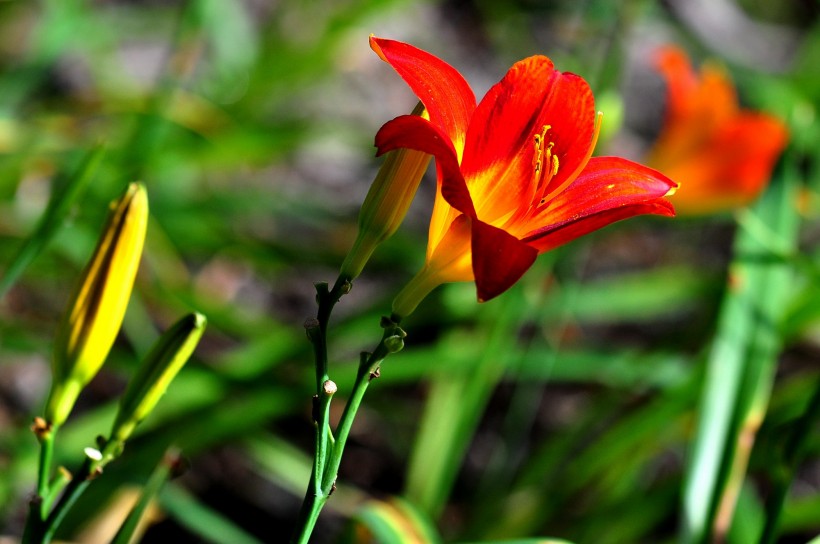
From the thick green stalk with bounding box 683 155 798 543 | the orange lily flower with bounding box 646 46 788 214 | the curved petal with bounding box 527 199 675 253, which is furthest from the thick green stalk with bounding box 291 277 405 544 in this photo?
the orange lily flower with bounding box 646 46 788 214

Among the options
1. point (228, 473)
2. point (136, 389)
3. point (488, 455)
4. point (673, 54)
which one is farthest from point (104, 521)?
point (673, 54)

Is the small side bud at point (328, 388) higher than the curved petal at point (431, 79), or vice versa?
the curved petal at point (431, 79)

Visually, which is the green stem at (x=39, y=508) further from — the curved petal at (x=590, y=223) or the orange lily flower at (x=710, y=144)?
the orange lily flower at (x=710, y=144)

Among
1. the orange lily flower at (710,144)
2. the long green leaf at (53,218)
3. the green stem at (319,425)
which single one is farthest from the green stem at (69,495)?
the orange lily flower at (710,144)

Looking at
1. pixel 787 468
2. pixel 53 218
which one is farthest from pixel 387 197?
pixel 787 468

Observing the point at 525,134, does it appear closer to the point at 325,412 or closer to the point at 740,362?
the point at 325,412

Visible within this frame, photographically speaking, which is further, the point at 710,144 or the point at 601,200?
the point at 710,144
